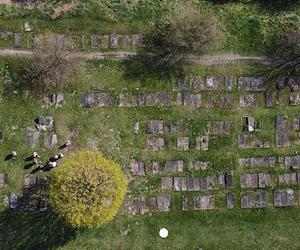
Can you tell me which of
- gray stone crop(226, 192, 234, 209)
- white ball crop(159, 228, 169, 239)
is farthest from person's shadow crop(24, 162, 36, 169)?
gray stone crop(226, 192, 234, 209)

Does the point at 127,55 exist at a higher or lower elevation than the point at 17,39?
lower

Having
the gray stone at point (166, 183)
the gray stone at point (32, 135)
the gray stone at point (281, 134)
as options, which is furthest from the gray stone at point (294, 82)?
the gray stone at point (32, 135)

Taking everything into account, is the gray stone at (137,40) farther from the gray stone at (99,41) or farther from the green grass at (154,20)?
the gray stone at (99,41)

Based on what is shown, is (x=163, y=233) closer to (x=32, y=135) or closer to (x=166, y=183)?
(x=166, y=183)

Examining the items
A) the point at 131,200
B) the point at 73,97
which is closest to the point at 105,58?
the point at 73,97

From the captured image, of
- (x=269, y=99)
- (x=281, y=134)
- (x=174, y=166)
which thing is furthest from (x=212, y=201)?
(x=269, y=99)
